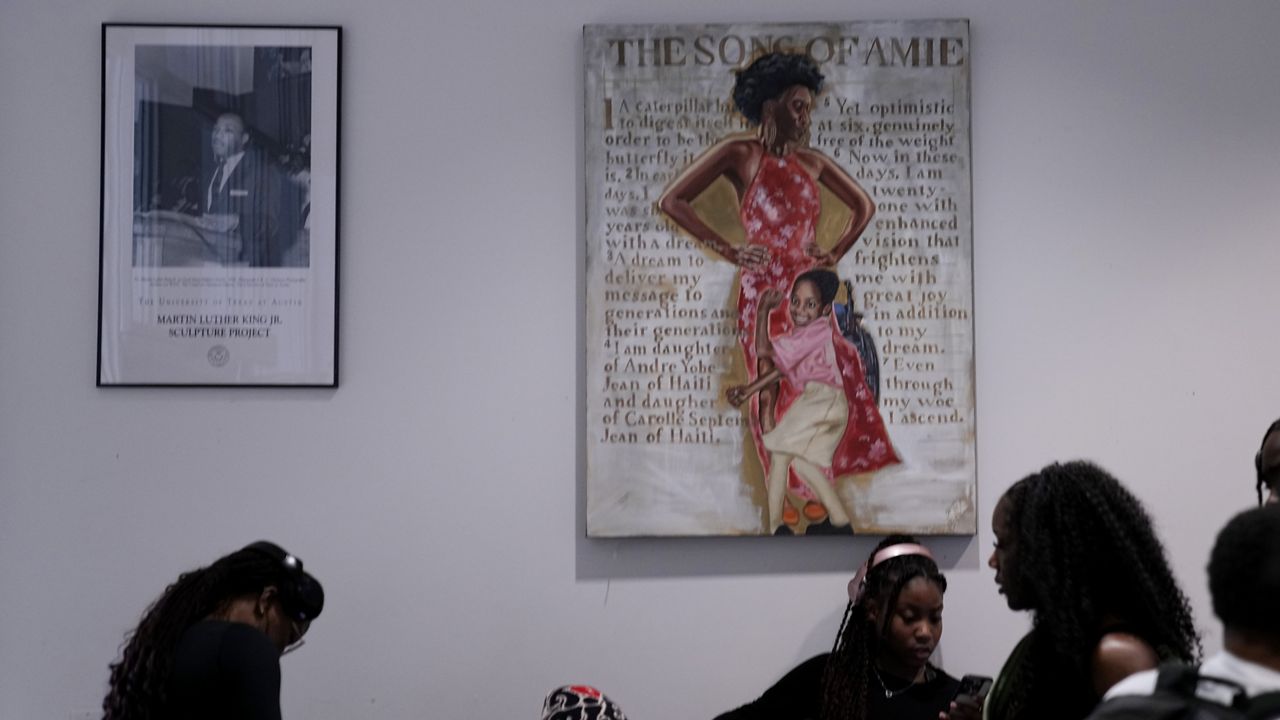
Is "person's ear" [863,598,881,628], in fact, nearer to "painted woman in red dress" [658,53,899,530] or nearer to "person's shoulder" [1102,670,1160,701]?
"painted woman in red dress" [658,53,899,530]

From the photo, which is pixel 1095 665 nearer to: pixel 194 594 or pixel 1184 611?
pixel 1184 611

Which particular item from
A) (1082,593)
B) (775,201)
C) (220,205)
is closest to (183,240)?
(220,205)

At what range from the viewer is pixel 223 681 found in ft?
8.34

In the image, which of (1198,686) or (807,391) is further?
(807,391)

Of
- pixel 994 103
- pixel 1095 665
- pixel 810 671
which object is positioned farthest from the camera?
pixel 994 103

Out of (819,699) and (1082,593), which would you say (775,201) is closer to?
(819,699)

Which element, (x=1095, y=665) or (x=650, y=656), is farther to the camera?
(x=650, y=656)

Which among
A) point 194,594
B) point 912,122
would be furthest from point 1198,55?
point 194,594

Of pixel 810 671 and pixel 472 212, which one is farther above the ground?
pixel 472 212

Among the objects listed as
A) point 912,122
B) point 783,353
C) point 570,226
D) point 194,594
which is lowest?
point 194,594

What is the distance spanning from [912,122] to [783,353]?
0.77 meters

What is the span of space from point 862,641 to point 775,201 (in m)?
1.27

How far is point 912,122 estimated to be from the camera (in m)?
3.68

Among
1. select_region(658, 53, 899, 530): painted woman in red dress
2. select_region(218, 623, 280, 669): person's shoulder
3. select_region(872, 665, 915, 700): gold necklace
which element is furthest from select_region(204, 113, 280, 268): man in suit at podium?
select_region(872, 665, 915, 700): gold necklace
